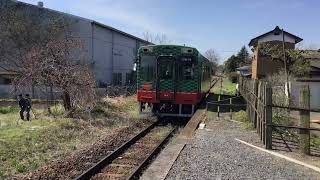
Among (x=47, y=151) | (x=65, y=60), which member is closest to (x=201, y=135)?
(x=47, y=151)

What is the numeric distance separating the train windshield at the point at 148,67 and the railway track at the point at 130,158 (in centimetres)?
342

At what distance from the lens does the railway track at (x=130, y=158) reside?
1046cm

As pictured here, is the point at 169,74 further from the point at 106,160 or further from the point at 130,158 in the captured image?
the point at 106,160

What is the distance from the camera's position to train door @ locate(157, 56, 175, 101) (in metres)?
21.4

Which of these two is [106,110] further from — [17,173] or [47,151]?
[17,173]

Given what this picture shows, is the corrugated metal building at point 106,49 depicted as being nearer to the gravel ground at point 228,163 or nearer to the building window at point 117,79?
the building window at point 117,79

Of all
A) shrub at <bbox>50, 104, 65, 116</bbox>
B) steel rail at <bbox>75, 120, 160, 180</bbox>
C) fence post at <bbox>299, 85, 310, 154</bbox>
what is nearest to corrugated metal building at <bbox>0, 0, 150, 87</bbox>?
shrub at <bbox>50, 104, 65, 116</bbox>

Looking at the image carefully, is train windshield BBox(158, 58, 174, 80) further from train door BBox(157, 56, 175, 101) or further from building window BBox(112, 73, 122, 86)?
building window BBox(112, 73, 122, 86)

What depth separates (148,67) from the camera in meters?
21.5

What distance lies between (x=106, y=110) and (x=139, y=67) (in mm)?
3523

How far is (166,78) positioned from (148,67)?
92cm

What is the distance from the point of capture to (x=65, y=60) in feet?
71.6

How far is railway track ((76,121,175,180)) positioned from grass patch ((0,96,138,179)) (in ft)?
4.24

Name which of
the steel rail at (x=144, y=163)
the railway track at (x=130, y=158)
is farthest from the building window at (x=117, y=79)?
the steel rail at (x=144, y=163)
